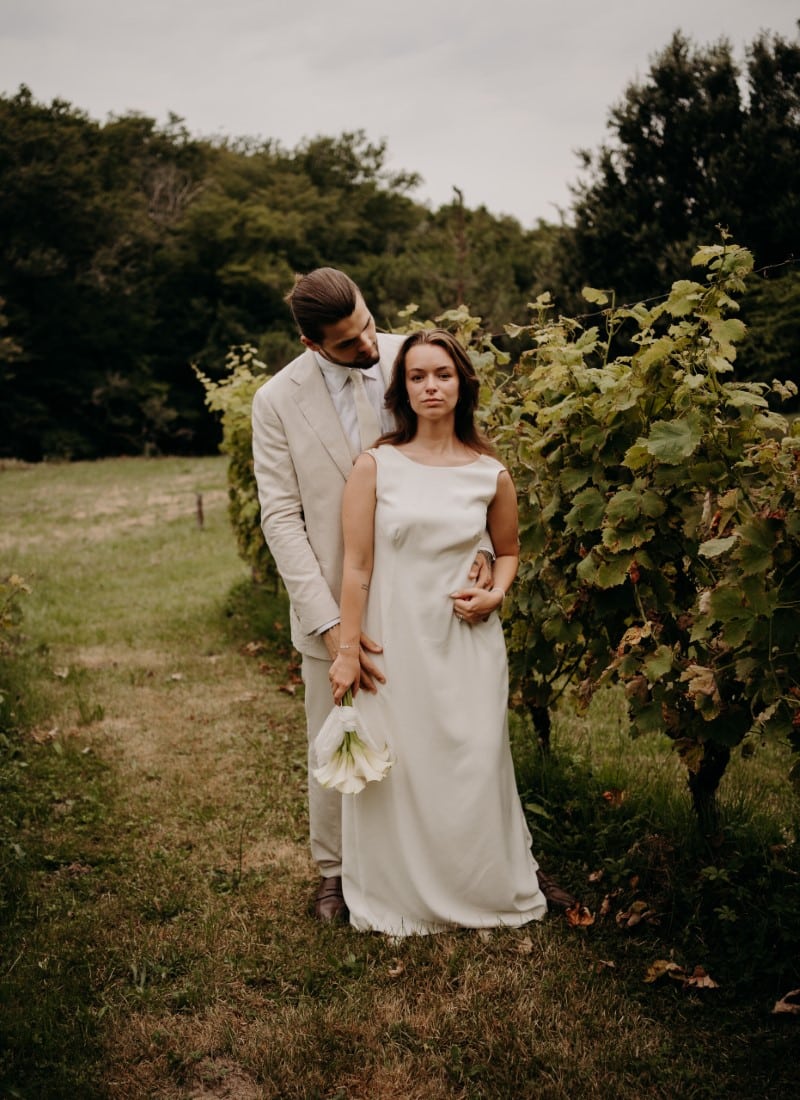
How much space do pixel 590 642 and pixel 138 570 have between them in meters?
8.99

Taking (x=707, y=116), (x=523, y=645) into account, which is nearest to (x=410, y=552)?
(x=523, y=645)

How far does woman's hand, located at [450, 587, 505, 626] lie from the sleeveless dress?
0.03 m

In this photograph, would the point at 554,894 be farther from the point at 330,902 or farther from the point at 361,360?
the point at 361,360

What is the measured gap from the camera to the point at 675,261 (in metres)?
20.4

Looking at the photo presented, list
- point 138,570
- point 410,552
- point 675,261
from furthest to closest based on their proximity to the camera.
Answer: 1. point 675,261
2. point 138,570
3. point 410,552

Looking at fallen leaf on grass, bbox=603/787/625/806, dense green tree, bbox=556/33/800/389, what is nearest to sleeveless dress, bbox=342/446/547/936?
fallen leaf on grass, bbox=603/787/625/806

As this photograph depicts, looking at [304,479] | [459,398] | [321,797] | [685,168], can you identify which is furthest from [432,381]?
[685,168]

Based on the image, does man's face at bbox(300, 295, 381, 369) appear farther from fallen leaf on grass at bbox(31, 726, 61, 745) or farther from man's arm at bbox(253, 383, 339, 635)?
fallen leaf on grass at bbox(31, 726, 61, 745)

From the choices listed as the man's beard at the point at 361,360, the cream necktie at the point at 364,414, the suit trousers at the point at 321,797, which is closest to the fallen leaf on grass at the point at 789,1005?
the suit trousers at the point at 321,797

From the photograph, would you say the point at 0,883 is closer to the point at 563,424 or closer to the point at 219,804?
the point at 219,804

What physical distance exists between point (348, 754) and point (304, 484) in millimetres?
1000

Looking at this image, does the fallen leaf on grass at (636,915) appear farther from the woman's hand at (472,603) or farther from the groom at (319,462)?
the woman's hand at (472,603)

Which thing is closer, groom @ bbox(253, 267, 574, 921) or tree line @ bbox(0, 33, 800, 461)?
groom @ bbox(253, 267, 574, 921)

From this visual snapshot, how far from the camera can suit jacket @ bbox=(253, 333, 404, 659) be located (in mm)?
3369
